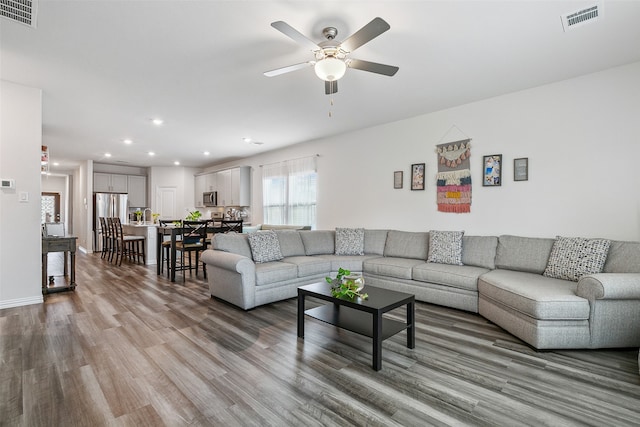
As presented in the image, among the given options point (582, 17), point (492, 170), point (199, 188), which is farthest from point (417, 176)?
point (199, 188)

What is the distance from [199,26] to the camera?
239cm

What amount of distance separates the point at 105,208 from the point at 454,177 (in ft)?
30.3

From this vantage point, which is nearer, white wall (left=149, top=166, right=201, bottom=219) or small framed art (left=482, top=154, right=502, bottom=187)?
small framed art (left=482, top=154, right=502, bottom=187)

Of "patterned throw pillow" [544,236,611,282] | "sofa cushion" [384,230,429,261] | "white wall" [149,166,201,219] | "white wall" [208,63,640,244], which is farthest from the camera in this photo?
"white wall" [149,166,201,219]

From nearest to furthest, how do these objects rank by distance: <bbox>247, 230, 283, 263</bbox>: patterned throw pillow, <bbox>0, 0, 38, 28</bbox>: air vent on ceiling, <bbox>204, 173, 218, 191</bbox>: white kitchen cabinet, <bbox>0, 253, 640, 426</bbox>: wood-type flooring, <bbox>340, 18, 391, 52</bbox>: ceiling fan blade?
<bbox>0, 253, 640, 426</bbox>: wood-type flooring
<bbox>340, 18, 391, 52</bbox>: ceiling fan blade
<bbox>0, 0, 38, 28</bbox>: air vent on ceiling
<bbox>247, 230, 283, 263</bbox>: patterned throw pillow
<bbox>204, 173, 218, 191</bbox>: white kitchen cabinet

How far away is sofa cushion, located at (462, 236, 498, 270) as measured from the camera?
12.1 ft

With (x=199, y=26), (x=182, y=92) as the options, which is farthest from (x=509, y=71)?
(x=182, y=92)

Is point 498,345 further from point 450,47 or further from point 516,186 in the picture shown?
point 450,47

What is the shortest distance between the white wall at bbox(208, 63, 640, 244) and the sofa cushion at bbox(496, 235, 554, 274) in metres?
0.23

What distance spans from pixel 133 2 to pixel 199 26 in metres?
0.45

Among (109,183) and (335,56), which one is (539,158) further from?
(109,183)

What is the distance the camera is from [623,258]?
278 cm

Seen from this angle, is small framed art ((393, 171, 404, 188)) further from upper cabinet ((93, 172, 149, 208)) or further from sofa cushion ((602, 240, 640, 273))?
upper cabinet ((93, 172, 149, 208))

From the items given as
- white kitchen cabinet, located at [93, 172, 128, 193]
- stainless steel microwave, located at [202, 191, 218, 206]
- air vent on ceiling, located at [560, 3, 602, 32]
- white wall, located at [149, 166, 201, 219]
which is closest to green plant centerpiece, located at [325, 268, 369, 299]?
air vent on ceiling, located at [560, 3, 602, 32]
